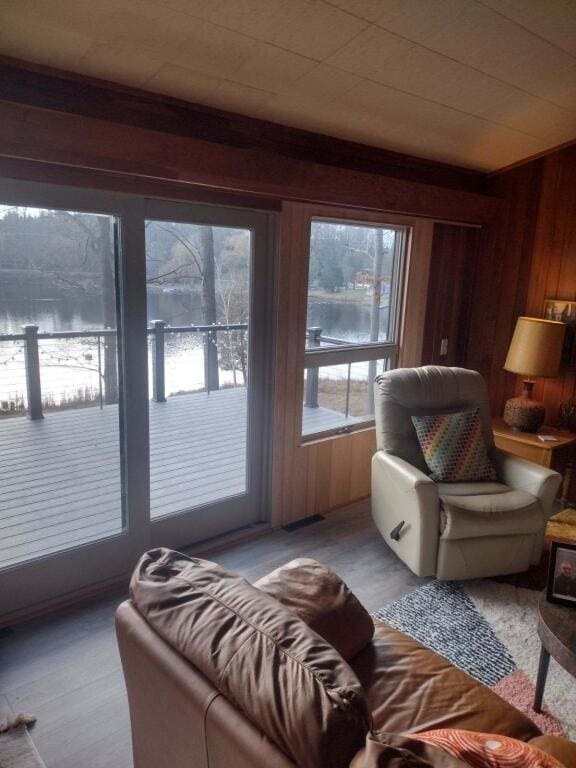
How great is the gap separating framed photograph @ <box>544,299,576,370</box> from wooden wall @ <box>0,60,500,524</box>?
707 mm

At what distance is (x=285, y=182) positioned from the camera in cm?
274

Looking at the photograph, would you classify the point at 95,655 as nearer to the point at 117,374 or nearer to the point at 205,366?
the point at 117,374

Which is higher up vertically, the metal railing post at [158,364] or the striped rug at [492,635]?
the metal railing post at [158,364]

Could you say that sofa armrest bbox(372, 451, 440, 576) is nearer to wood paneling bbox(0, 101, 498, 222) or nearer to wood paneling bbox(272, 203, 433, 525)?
wood paneling bbox(272, 203, 433, 525)

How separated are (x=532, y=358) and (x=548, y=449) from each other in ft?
2.01

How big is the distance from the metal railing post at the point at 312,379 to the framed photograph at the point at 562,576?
1803 mm

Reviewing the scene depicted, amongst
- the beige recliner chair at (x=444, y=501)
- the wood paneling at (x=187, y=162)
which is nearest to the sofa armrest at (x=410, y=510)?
the beige recliner chair at (x=444, y=501)

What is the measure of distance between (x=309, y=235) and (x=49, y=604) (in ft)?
7.70

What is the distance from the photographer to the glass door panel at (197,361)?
107 inches

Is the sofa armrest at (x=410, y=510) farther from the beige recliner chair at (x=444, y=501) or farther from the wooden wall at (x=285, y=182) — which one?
the wooden wall at (x=285, y=182)

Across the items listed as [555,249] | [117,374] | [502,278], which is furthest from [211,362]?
[555,249]

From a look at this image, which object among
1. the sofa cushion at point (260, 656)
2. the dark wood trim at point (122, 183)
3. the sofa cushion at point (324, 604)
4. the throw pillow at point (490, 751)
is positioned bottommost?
the sofa cushion at point (324, 604)

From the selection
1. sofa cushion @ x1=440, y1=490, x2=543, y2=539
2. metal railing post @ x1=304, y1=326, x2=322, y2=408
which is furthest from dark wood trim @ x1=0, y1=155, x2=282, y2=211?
sofa cushion @ x1=440, y1=490, x2=543, y2=539

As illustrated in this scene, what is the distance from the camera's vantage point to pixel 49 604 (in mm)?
2506
